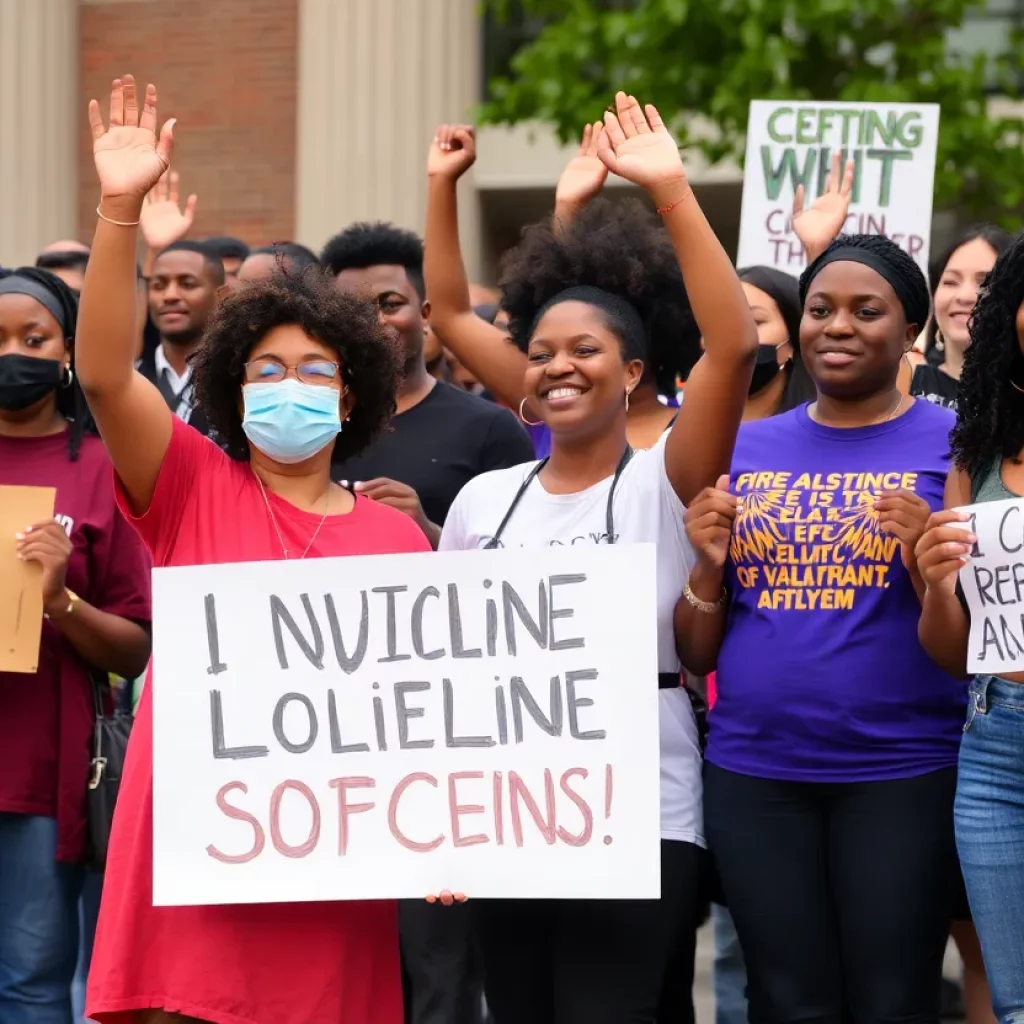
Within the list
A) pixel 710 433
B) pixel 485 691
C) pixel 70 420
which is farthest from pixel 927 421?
pixel 70 420

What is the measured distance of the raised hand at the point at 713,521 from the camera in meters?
3.99

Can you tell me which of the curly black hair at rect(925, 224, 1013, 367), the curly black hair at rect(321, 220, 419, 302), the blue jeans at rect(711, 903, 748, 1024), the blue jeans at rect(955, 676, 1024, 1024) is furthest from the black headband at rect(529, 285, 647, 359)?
the blue jeans at rect(711, 903, 748, 1024)

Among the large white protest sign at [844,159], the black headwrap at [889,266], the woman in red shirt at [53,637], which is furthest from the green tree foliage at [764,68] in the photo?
the black headwrap at [889,266]

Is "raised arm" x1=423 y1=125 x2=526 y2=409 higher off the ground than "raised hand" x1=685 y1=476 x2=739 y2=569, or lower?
higher

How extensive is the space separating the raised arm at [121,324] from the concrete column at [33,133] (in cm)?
982

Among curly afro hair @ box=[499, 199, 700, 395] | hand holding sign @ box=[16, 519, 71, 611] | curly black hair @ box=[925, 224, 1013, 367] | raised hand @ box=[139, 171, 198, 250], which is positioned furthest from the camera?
curly black hair @ box=[925, 224, 1013, 367]

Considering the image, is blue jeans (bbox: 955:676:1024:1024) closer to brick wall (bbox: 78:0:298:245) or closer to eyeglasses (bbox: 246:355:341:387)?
eyeglasses (bbox: 246:355:341:387)

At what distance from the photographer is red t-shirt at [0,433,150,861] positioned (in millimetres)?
4793

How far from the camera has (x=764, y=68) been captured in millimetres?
10109

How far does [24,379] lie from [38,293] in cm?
28

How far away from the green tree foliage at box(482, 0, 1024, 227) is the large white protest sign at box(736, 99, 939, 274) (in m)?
3.28

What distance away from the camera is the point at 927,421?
419cm

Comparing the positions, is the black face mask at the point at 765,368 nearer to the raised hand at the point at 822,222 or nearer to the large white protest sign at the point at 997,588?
the raised hand at the point at 822,222

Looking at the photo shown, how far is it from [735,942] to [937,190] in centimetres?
611
